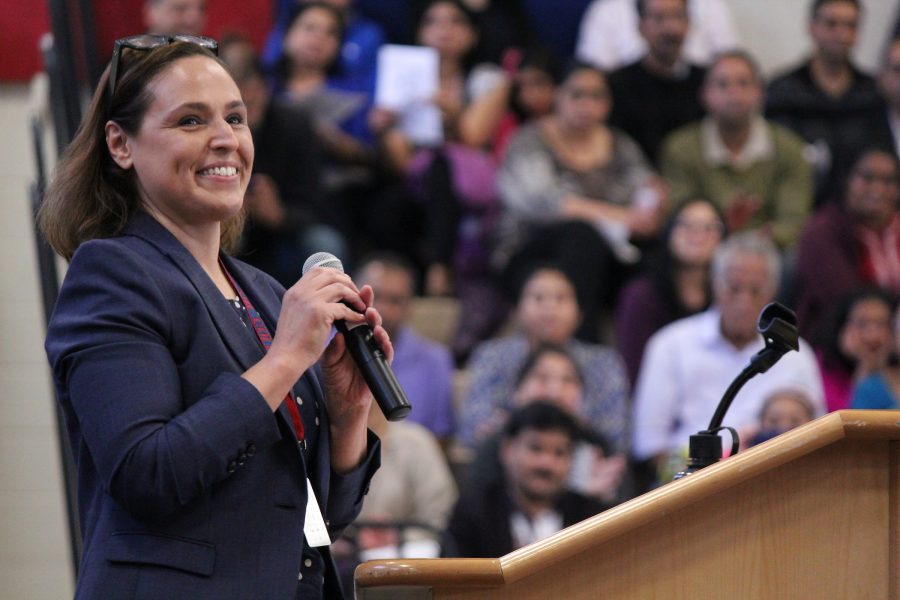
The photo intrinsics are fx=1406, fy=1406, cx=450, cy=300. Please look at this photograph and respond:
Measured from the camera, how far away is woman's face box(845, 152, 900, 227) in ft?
16.6

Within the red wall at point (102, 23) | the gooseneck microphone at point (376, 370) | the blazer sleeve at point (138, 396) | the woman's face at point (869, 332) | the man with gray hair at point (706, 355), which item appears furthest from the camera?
the woman's face at point (869, 332)

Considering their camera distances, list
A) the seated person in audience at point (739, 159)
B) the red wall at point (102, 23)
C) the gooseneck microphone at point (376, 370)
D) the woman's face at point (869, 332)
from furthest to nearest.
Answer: the seated person in audience at point (739, 159), the woman's face at point (869, 332), the red wall at point (102, 23), the gooseneck microphone at point (376, 370)

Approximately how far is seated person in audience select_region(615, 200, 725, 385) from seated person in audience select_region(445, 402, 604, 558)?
0.96 metres

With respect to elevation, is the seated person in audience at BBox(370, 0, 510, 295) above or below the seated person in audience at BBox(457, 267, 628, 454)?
above

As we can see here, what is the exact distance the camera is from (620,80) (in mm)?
5441

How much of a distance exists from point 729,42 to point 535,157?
53.6 inches

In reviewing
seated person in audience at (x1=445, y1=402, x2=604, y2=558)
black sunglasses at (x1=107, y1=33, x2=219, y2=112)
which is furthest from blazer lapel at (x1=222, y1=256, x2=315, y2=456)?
seated person in audience at (x1=445, y1=402, x2=604, y2=558)

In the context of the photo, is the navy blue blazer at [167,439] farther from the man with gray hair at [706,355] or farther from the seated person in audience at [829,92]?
the seated person in audience at [829,92]

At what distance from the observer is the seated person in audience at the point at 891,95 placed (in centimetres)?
557

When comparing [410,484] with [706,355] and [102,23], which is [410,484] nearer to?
[706,355]

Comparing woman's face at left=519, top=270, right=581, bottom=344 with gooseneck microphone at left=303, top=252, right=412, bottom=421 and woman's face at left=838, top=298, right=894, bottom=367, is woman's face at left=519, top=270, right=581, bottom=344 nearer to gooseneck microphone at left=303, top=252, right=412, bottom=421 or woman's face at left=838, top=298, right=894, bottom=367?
woman's face at left=838, top=298, right=894, bottom=367

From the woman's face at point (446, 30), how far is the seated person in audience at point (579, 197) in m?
0.45

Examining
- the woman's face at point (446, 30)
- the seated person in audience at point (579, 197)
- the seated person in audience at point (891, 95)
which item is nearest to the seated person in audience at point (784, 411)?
the seated person in audience at point (579, 197)

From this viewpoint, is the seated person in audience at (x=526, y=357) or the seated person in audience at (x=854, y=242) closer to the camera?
the seated person in audience at (x=526, y=357)
